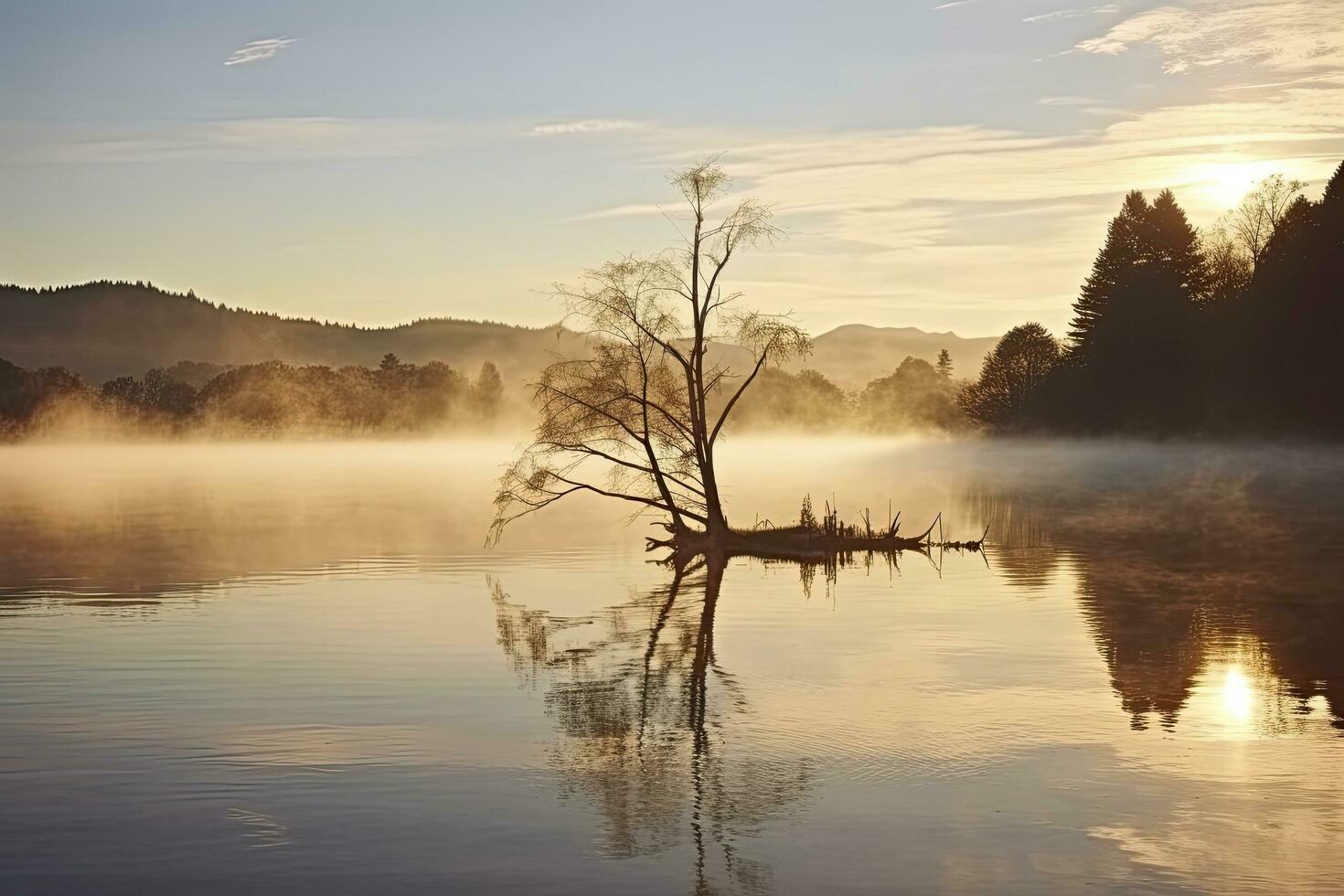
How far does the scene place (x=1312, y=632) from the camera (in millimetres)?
35438

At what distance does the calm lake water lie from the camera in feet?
57.0

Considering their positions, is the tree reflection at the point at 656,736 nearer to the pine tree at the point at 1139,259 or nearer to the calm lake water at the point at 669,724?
the calm lake water at the point at 669,724

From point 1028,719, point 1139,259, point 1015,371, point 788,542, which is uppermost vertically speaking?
point 1139,259

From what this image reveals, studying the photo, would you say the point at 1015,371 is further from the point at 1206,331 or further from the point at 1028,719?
the point at 1028,719

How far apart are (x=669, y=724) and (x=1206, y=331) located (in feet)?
337

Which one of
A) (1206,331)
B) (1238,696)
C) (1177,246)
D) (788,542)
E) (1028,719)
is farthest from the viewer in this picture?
(1177,246)

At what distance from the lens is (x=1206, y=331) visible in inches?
4611

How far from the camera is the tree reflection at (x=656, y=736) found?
18.3 metres

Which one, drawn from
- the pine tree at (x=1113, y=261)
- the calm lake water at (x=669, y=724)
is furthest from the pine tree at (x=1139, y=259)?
the calm lake water at (x=669, y=724)

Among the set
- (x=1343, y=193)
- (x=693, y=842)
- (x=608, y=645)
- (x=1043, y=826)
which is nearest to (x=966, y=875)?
(x=1043, y=826)

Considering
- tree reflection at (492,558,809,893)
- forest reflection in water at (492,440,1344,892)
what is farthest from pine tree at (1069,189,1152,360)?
tree reflection at (492,558,809,893)

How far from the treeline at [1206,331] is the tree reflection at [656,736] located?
80.3 meters

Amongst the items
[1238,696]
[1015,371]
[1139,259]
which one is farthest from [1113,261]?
[1238,696]

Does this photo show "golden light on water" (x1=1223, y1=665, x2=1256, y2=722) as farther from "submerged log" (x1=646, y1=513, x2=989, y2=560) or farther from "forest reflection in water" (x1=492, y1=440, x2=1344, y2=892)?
"submerged log" (x1=646, y1=513, x2=989, y2=560)
